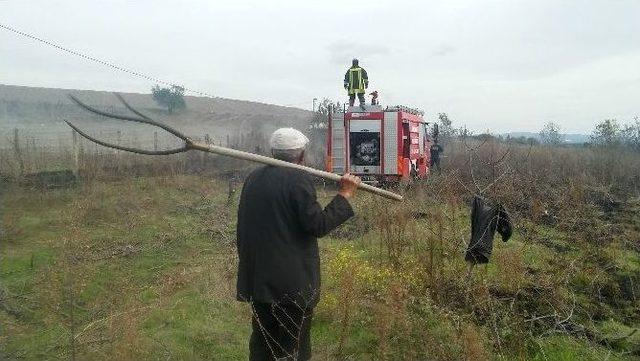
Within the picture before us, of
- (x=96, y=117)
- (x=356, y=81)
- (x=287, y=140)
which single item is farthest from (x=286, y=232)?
(x=356, y=81)

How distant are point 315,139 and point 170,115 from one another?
6.93 metres

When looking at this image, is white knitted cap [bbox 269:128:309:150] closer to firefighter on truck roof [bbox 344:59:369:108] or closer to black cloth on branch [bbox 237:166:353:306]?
black cloth on branch [bbox 237:166:353:306]

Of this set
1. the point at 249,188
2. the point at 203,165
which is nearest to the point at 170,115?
the point at 203,165

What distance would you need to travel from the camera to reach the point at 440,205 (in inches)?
223

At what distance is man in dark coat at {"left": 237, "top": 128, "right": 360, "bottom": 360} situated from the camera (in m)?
2.90

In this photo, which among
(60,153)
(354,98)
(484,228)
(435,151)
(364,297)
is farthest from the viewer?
(435,151)

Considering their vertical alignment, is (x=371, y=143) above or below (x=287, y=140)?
above

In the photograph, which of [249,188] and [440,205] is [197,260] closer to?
[440,205]

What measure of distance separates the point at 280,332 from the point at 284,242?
0.59 metres

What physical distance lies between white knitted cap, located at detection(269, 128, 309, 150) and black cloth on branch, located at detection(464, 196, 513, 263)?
200 centimetres

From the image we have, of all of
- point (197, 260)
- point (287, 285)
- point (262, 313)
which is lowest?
point (197, 260)

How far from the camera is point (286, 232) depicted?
2.91 metres

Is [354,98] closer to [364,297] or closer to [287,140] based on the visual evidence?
[364,297]

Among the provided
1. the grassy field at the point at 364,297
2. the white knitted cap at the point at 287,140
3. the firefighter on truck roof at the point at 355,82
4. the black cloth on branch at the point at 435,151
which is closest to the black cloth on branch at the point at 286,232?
the white knitted cap at the point at 287,140
